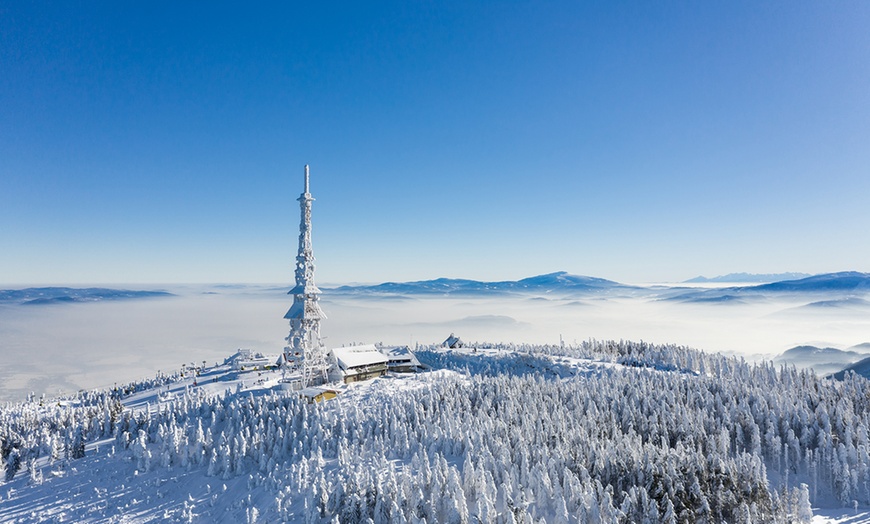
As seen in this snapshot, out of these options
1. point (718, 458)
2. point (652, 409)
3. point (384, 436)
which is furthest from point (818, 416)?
point (384, 436)

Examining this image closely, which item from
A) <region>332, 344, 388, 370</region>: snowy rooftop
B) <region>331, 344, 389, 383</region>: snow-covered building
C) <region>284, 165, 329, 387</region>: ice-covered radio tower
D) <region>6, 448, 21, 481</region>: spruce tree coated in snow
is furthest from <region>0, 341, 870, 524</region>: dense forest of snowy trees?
<region>284, 165, 329, 387</region>: ice-covered radio tower

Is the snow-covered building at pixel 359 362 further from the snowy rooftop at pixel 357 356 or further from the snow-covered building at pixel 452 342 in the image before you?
the snow-covered building at pixel 452 342

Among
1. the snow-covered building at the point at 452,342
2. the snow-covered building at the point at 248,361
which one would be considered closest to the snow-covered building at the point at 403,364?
the snow-covered building at the point at 248,361

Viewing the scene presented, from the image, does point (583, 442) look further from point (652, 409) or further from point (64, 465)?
point (64, 465)

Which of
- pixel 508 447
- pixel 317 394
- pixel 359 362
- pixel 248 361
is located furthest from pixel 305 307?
pixel 508 447

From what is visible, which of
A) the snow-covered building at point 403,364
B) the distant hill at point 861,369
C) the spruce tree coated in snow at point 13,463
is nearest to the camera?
the spruce tree coated in snow at point 13,463
